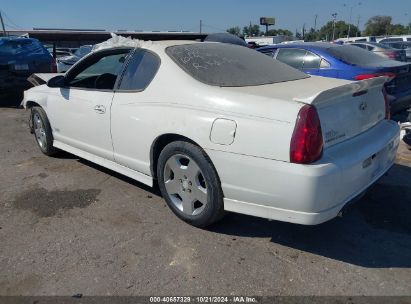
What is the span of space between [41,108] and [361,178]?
404 cm

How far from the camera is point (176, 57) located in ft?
12.1

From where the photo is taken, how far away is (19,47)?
990cm

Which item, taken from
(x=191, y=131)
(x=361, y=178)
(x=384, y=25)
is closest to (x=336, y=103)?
(x=361, y=178)

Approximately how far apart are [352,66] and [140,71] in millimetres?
3874

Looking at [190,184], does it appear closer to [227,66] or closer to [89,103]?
→ [227,66]

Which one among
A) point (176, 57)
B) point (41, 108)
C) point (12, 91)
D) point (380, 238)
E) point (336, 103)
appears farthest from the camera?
point (12, 91)

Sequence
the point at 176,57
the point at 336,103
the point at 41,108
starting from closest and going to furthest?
the point at 336,103 < the point at 176,57 < the point at 41,108

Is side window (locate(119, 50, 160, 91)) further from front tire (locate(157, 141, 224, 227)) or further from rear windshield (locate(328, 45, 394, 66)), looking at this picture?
rear windshield (locate(328, 45, 394, 66))

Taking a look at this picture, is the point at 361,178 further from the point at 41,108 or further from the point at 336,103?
the point at 41,108

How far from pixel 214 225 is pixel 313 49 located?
4.49 m

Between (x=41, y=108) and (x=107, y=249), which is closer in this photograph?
(x=107, y=249)

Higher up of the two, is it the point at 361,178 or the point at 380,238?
the point at 361,178

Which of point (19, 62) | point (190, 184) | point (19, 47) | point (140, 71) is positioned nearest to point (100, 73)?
point (140, 71)

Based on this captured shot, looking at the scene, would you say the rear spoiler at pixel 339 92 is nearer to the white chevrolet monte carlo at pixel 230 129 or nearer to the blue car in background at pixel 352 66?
the white chevrolet monte carlo at pixel 230 129
